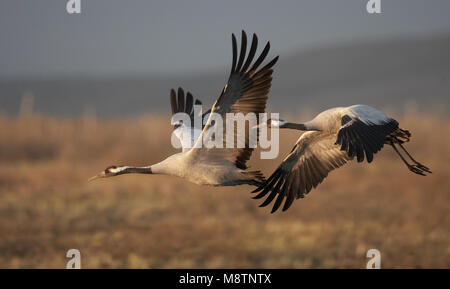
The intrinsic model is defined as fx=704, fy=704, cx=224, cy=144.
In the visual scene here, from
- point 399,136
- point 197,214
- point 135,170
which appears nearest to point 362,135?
point 399,136

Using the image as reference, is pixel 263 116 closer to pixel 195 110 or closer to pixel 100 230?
pixel 195 110

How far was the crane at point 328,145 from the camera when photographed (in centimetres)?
479

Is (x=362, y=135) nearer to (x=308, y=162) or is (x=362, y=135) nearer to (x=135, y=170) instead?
(x=308, y=162)

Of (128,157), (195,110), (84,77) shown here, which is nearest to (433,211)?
(128,157)

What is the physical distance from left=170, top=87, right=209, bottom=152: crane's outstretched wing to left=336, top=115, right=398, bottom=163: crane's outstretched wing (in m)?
1.41

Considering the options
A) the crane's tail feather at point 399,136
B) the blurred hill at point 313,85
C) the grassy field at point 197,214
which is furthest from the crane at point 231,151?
the blurred hill at point 313,85

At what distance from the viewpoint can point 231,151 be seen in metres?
5.15

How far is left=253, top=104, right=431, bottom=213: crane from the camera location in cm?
479

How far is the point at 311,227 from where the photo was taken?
893 inches

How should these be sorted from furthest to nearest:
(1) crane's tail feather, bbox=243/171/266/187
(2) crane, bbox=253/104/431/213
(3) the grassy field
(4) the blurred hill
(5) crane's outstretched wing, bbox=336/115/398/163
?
(4) the blurred hill → (3) the grassy field → (1) crane's tail feather, bbox=243/171/266/187 → (2) crane, bbox=253/104/431/213 → (5) crane's outstretched wing, bbox=336/115/398/163

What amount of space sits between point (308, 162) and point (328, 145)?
0.24m

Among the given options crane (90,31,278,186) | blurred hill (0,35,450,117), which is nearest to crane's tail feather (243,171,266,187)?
crane (90,31,278,186)

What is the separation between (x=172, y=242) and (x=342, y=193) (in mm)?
7951

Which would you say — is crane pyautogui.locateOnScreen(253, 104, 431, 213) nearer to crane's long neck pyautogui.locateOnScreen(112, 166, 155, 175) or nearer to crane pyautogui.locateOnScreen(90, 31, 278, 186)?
crane pyautogui.locateOnScreen(90, 31, 278, 186)
